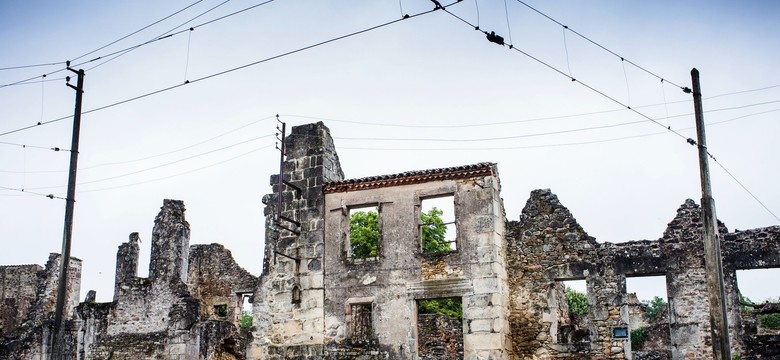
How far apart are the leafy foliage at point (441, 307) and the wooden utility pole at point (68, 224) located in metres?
19.0

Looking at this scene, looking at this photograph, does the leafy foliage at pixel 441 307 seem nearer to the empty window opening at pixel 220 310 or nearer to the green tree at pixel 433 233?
the green tree at pixel 433 233

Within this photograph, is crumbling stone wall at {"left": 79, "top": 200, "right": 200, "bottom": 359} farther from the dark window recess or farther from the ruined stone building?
the ruined stone building

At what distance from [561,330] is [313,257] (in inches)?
294

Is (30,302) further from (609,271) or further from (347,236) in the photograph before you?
(609,271)

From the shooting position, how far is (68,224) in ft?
62.7

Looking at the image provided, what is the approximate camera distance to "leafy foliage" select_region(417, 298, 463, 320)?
36875mm

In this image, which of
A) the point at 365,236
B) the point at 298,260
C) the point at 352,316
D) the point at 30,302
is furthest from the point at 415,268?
the point at 30,302

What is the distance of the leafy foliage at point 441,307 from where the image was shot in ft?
121

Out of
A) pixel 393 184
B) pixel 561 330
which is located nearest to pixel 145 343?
pixel 393 184

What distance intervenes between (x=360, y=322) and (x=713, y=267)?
13.2 metres

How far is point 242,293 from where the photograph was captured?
37781 mm

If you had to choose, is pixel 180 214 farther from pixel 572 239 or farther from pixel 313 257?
pixel 572 239

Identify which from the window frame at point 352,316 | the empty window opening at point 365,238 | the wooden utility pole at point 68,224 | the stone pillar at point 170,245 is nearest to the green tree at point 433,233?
the empty window opening at point 365,238

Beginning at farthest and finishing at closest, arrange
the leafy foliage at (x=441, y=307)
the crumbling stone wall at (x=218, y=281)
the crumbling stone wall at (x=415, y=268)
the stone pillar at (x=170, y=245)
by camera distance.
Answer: the crumbling stone wall at (x=218, y=281)
the leafy foliage at (x=441, y=307)
the stone pillar at (x=170, y=245)
the crumbling stone wall at (x=415, y=268)
